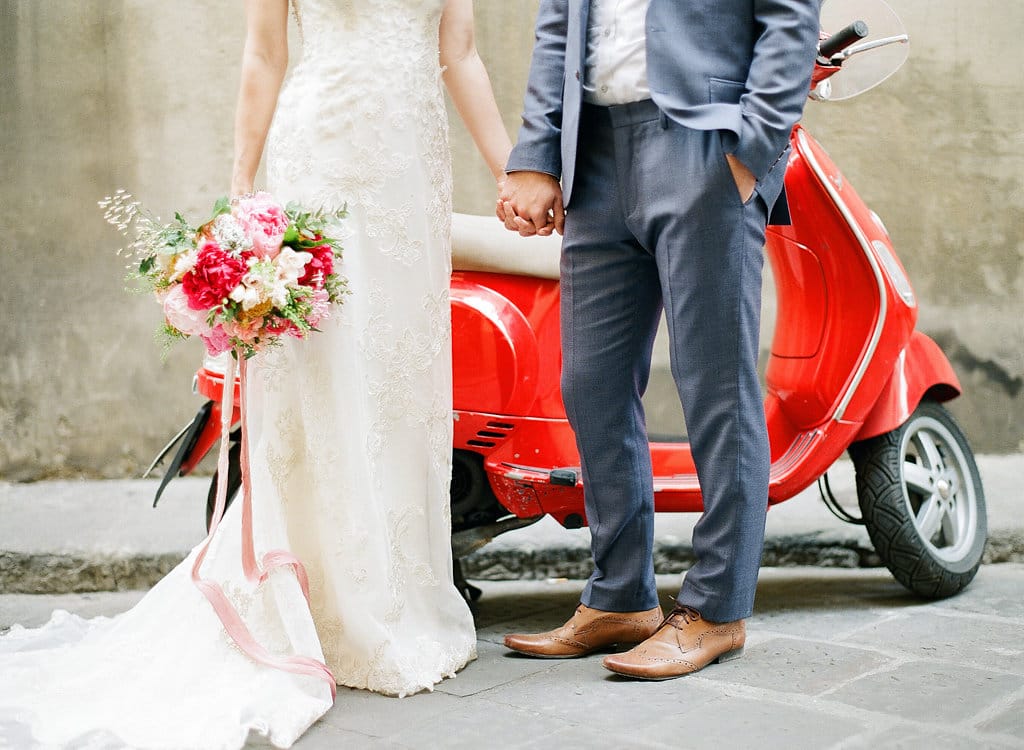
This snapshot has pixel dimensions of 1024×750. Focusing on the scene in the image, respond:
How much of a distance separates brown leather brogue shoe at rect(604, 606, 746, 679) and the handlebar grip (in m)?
1.42

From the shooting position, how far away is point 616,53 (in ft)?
8.46

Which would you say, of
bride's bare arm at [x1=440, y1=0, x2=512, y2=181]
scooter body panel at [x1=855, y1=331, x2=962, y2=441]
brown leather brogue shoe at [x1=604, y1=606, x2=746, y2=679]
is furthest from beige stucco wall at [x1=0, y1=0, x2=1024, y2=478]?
brown leather brogue shoe at [x1=604, y1=606, x2=746, y2=679]

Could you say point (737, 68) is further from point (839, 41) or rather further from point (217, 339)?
point (217, 339)

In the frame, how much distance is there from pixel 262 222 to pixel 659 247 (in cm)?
85

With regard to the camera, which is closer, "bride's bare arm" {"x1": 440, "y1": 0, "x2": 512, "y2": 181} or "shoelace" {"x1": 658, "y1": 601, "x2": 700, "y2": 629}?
"shoelace" {"x1": 658, "y1": 601, "x2": 700, "y2": 629}

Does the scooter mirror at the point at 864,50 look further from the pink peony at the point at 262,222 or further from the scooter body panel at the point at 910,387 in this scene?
the pink peony at the point at 262,222

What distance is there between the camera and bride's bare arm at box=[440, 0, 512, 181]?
283cm

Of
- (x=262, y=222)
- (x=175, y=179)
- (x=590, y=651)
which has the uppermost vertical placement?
(x=175, y=179)

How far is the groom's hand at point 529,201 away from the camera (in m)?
2.71

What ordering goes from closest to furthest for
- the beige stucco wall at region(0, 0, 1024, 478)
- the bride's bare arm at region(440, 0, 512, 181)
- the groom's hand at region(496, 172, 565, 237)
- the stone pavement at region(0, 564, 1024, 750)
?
the stone pavement at region(0, 564, 1024, 750)
the groom's hand at region(496, 172, 565, 237)
the bride's bare arm at region(440, 0, 512, 181)
the beige stucco wall at region(0, 0, 1024, 478)

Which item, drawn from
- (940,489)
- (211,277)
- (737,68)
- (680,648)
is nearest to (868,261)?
(940,489)

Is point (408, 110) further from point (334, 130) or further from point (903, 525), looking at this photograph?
point (903, 525)

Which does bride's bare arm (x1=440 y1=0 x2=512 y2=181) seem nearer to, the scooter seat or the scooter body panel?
the scooter seat

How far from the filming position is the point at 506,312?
3062 mm
